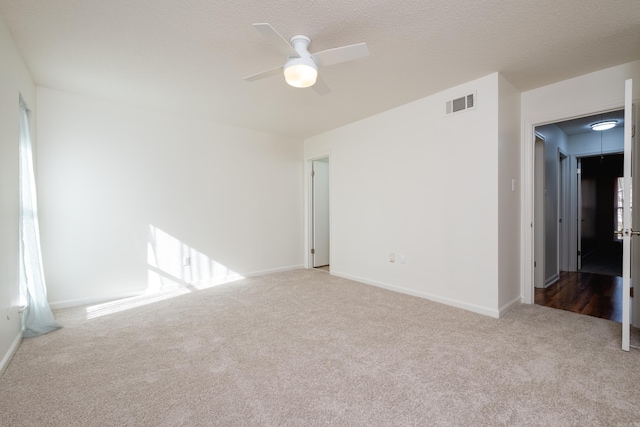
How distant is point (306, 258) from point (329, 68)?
357 cm

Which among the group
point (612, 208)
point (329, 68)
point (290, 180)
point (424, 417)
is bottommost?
point (424, 417)

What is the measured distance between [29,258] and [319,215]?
3967mm

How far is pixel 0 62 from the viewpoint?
1997mm

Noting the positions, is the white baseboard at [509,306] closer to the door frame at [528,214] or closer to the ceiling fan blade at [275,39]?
the door frame at [528,214]

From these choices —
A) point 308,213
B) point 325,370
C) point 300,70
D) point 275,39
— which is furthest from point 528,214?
point 308,213

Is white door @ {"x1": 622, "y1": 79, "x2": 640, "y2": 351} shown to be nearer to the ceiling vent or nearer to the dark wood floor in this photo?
the dark wood floor

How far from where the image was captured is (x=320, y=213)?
18.2ft

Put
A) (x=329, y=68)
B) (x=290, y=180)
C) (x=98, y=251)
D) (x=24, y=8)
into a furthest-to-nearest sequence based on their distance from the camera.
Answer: (x=290, y=180), (x=98, y=251), (x=329, y=68), (x=24, y=8)

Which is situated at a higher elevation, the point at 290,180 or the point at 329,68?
the point at 329,68

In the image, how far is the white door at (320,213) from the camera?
546 cm

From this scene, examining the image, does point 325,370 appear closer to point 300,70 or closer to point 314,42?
point 300,70

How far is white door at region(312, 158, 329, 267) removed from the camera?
5.46 metres

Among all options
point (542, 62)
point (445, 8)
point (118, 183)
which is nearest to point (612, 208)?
point (542, 62)

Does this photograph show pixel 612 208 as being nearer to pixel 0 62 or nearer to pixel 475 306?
pixel 475 306
